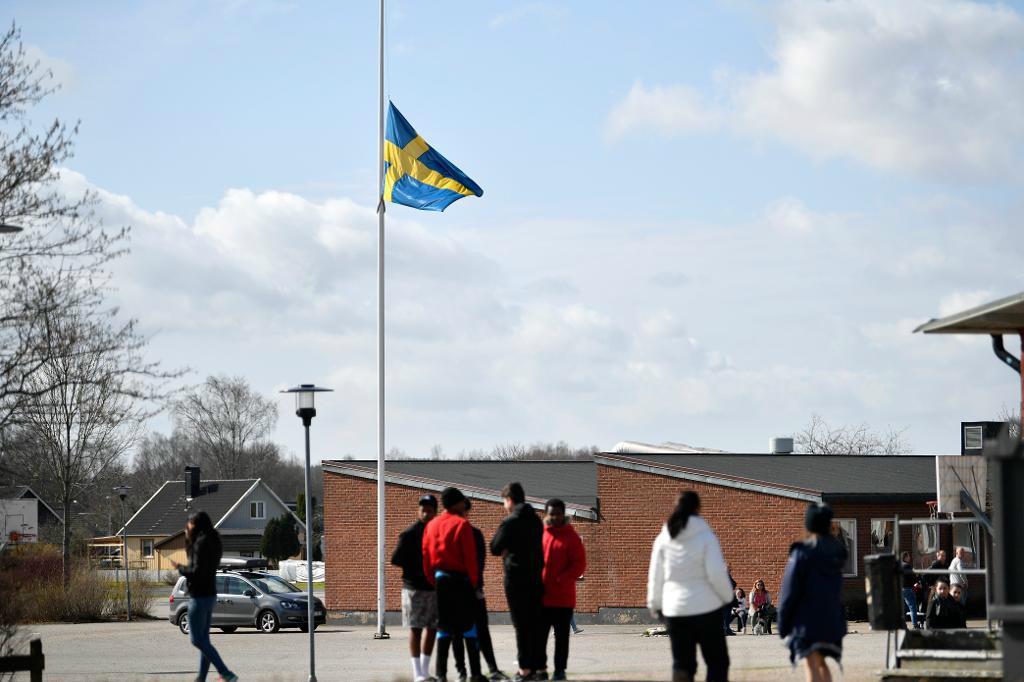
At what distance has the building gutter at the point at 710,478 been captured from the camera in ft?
114

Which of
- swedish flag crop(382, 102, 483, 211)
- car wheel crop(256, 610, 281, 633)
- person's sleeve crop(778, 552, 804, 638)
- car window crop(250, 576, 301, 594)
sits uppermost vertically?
swedish flag crop(382, 102, 483, 211)

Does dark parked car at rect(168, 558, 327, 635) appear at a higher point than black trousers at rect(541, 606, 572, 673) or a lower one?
lower

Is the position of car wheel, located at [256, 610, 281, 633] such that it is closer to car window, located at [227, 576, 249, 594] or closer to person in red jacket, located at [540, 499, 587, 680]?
car window, located at [227, 576, 249, 594]

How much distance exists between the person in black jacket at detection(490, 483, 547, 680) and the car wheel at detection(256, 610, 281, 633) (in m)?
21.6

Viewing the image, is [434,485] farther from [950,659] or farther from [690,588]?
[690,588]

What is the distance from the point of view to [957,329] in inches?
622

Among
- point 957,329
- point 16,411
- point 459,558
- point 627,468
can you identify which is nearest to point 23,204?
point 16,411

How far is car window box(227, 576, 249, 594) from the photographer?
3409cm

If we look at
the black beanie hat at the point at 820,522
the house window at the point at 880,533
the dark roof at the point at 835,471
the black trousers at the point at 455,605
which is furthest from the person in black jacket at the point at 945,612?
the house window at the point at 880,533

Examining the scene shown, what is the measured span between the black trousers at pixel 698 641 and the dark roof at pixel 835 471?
24173 mm

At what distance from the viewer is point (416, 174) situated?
94.1ft

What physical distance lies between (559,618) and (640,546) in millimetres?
23309

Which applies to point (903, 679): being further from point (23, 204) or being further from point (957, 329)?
point (23, 204)

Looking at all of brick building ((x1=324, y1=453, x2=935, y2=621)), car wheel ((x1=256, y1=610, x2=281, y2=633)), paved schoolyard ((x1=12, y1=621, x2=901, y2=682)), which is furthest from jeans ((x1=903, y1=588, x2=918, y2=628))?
car wheel ((x1=256, y1=610, x2=281, y2=633))
